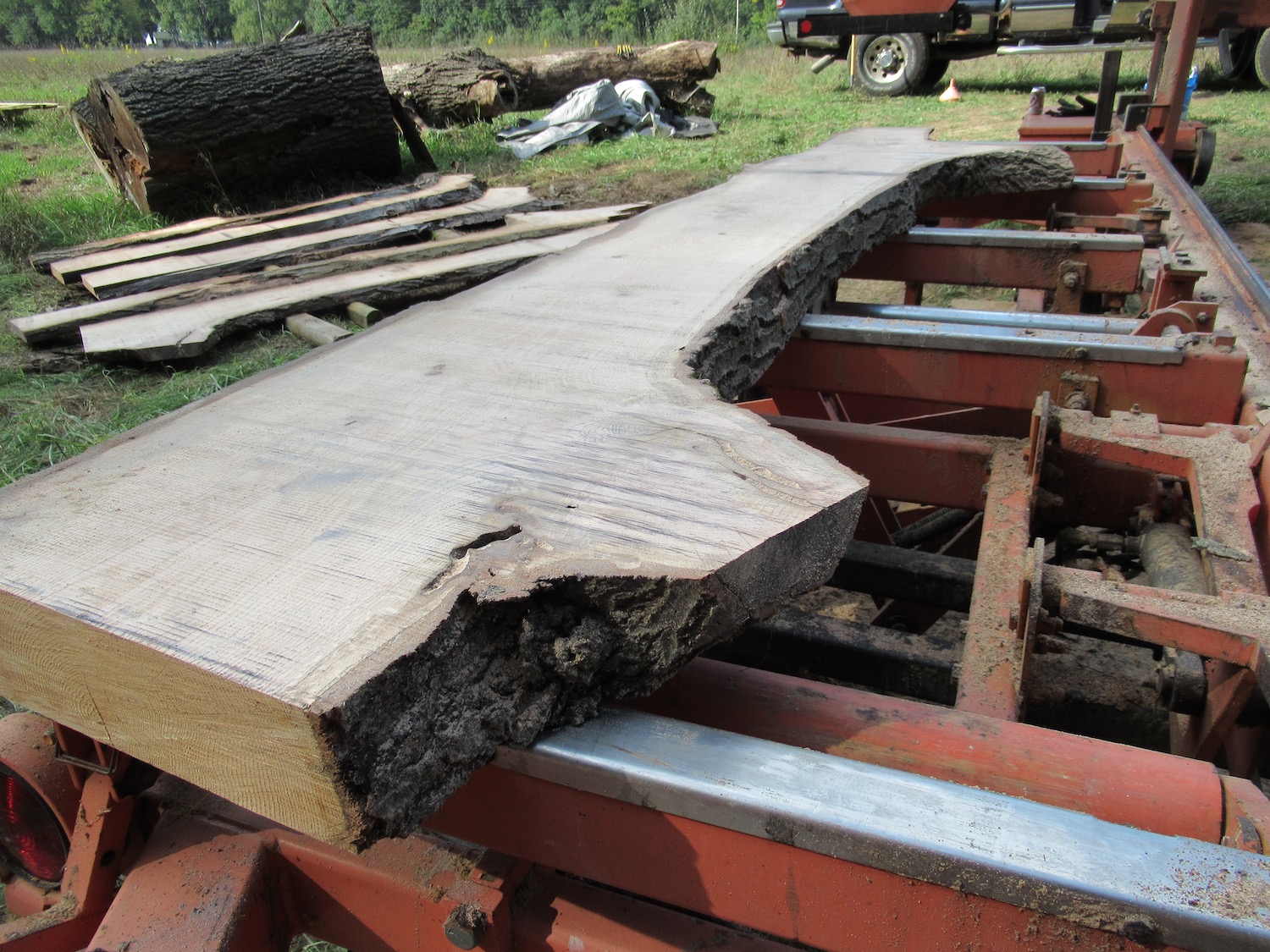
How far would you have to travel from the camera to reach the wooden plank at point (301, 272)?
430 centimetres

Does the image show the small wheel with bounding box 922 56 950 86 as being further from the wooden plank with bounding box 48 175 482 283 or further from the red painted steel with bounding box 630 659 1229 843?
the red painted steel with bounding box 630 659 1229 843

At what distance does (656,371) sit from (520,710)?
2.69 ft

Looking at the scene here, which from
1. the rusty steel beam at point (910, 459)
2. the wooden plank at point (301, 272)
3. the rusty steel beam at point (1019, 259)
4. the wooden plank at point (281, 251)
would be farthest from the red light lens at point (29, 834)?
the wooden plank at point (281, 251)

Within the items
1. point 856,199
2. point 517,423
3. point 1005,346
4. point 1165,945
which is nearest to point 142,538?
point 517,423

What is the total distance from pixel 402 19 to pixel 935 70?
44155 mm

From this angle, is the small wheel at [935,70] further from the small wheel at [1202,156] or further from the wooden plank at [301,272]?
the wooden plank at [301,272]

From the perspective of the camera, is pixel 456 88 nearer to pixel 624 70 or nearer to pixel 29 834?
pixel 624 70

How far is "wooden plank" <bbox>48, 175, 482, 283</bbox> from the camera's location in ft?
17.0

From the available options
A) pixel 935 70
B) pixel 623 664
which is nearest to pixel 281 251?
pixel 623 664

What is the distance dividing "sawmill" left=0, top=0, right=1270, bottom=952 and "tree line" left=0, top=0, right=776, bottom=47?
19.4 metres

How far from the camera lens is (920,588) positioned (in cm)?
208

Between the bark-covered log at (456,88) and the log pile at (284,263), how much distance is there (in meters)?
3.62

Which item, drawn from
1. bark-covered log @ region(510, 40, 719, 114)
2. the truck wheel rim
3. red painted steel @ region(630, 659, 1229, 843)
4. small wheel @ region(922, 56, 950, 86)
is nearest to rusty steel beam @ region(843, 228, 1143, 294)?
red painted steel @ region(630, 659, 1229, 843)

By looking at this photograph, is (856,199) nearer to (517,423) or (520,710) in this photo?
(517,423)
